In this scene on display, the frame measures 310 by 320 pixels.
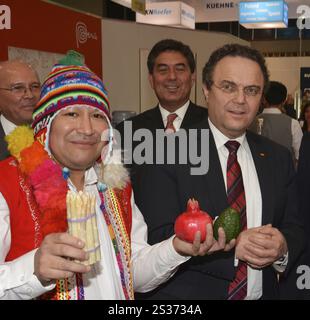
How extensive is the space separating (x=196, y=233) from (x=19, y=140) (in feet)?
2.35

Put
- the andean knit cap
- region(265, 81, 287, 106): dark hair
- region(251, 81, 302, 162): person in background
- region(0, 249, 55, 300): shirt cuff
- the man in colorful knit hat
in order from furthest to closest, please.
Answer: region(265, 81, 287, 106): dark hair < region(251, 81, 302, 162): person in background < the andean knit cap < the man in colorful knit hat < region(0, 249, 55, 300): shirt cuff

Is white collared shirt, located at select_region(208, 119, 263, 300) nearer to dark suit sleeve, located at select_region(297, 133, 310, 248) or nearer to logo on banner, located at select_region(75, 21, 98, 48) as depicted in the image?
dark suit sleeve, located at select_region(297, 133, 310, 248)

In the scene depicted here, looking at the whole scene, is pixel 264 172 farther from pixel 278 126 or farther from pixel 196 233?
pixel 278 126

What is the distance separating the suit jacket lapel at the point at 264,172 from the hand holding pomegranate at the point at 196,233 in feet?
1.16

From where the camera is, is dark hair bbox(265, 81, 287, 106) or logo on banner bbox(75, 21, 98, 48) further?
logo on banner bbox(75, 21, 98, 48)

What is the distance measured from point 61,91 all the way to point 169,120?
2119mm

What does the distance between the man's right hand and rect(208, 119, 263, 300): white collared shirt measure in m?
0.87

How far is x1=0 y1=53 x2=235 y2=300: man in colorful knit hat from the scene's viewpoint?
1563mm

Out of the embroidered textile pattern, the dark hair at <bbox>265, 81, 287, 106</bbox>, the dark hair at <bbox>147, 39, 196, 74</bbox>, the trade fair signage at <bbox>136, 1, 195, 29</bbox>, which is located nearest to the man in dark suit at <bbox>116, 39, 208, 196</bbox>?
the dark hair at <bbox>147, 39, 196, 74</bbox>

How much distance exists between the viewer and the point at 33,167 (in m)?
Answer: 1.65

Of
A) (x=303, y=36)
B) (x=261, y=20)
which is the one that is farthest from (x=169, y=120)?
(x=303, y=36)

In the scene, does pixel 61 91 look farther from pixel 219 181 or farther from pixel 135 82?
pixel 135 82

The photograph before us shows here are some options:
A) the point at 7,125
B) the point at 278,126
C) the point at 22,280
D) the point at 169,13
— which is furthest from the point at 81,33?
the point at 22,280

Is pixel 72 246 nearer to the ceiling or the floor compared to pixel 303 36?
nearer to the floor
